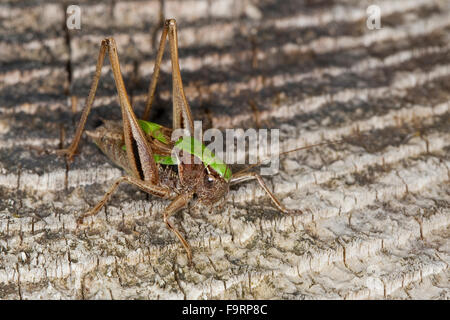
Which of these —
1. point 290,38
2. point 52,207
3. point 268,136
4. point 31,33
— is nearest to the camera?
point 52,207

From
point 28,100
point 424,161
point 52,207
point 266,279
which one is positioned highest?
point 28,100

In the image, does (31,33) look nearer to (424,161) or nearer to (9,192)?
(9,192)

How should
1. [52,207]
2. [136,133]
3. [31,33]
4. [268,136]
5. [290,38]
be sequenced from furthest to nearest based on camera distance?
[290,38] → [31,33] → [268,136] → [136,133] → [52,207]

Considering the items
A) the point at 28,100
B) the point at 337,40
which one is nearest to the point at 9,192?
the point at 28,100

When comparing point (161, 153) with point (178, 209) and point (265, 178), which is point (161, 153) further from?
point (265, 178)

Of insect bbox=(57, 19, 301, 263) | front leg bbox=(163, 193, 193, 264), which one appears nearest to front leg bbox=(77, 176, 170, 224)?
insect bbox=(57, 19, 301, 263)

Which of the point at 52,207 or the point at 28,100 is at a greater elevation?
the point at 28,100

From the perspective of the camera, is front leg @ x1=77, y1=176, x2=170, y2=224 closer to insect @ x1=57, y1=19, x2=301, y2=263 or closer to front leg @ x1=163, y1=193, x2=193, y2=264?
insect @ x1=57, y1=19, x2=301, y2=263
